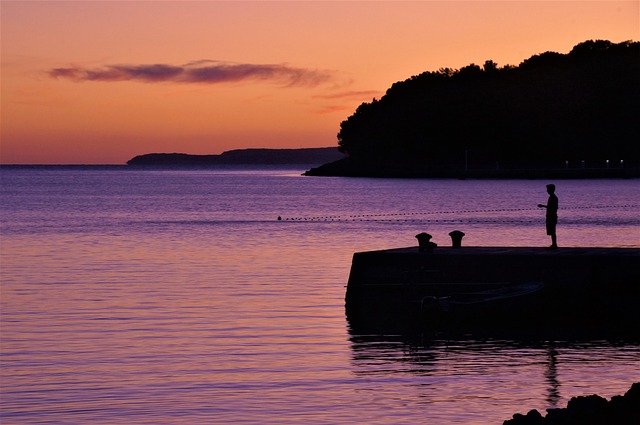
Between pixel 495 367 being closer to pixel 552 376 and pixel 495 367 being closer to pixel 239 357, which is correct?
pixel 552 376

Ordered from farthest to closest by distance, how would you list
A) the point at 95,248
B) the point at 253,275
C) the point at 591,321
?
1. the point at 95,248
2. the point at 253,275
3. the point at 591,321

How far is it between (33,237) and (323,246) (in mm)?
21511

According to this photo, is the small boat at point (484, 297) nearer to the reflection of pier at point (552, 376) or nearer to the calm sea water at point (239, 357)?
the calm sea water at point (239, 357)

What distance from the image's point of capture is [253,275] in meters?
47.5

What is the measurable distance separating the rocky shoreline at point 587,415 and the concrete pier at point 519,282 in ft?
49.9

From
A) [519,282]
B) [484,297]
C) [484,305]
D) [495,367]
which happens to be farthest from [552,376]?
[519,282]

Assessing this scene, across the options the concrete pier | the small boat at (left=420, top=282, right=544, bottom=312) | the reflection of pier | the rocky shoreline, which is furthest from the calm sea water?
the rocky shoreline

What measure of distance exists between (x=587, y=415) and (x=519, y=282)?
57.4 ft

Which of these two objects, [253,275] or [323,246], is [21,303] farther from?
[323,246]

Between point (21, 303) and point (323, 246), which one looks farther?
point (323, 246)

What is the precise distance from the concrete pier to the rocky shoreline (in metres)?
15.2

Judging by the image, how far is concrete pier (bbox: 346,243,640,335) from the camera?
32.3 metres

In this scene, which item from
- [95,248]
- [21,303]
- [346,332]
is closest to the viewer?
[346,332]

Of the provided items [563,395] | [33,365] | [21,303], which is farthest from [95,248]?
[563,395]
